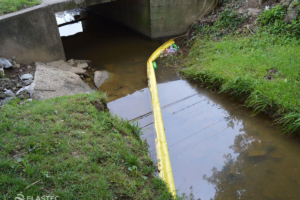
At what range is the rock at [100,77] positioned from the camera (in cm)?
669

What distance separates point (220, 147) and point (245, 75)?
2.16 m

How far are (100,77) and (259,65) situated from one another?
4472 millimetres

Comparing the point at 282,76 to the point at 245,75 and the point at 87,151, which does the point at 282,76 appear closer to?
the point at 245,75

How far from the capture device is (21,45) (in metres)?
6.25

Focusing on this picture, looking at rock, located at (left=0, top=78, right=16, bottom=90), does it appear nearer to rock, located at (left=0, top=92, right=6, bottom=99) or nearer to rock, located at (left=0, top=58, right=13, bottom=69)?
rock, located at (left=0, top=92, right=6, bottom=99)

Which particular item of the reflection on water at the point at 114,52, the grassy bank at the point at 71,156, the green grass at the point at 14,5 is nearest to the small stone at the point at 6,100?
the grassy bank at the point at 71,156

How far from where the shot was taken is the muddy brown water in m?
3.58

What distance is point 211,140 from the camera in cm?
440

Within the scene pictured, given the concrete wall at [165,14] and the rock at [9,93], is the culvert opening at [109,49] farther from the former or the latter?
the rock at [9,93]

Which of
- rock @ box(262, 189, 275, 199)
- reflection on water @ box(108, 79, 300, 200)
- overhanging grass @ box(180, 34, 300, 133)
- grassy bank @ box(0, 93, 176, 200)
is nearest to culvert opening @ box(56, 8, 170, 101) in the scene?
Answer: reflection on water @ box(108, 79, 300, 200)

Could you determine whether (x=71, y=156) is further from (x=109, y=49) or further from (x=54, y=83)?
(x=109, y=49)

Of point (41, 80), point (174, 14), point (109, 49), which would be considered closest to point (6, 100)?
point (41, 80)

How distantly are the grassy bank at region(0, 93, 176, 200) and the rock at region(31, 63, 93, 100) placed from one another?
950 millimetres

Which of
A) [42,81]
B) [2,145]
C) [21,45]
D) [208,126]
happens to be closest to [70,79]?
[42,81]
